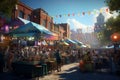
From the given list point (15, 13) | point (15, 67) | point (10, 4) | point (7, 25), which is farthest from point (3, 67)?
point (15, 13)

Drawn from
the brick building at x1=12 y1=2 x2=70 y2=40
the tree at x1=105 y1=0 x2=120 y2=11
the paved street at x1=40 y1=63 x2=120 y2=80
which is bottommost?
the paved street at x1=40 y1=63 x2=120 y2=80

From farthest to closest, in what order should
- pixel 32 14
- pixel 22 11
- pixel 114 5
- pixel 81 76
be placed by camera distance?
pixel 32 14 → pixel 22 11 → pixel 114 5 → pixel 81 76

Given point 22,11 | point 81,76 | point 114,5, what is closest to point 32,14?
point 22,11

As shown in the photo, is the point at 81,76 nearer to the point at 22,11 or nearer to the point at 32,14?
the point at 22,11

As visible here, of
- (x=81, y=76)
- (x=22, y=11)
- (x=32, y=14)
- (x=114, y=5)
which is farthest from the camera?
(x=32, y=14)

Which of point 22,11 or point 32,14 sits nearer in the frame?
point 22,11

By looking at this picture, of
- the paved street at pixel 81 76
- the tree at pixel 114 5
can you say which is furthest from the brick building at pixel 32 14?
the paved street at pixel 81 76

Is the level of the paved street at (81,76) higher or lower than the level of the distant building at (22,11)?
lower

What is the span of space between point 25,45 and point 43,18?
56.1 ft

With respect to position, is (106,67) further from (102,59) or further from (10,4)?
(10,4)

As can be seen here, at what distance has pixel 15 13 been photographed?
27.5 meters

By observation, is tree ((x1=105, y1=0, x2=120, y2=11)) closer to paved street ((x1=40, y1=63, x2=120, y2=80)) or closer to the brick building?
paved street ((x1=40, y1=63, x2=120, y2=80))

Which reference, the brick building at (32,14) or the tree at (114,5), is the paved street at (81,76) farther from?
the brick building at (32,14)

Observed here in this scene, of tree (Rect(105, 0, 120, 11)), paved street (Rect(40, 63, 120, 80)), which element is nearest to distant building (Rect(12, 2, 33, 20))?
tree (Rect(105, 0, 120, 11))
